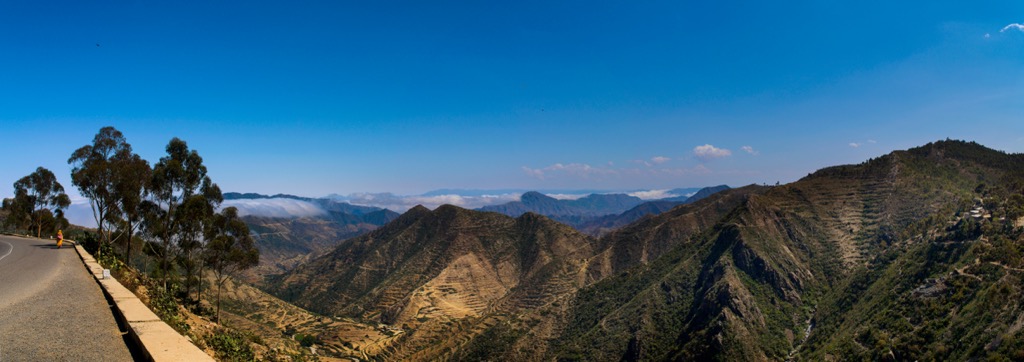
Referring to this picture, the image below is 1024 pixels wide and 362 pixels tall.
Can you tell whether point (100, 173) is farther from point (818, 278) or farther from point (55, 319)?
point (818, 278)

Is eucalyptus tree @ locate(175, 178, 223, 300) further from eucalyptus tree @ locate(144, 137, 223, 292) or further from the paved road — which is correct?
the paved road

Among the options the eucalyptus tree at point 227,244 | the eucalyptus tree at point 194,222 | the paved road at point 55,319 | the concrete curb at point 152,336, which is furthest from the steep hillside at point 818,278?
the eucalyptus tree at point 194,222

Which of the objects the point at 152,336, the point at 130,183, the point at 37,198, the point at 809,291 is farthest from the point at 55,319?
the point at 809,291

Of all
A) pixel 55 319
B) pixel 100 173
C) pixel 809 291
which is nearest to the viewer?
pixel 55 319

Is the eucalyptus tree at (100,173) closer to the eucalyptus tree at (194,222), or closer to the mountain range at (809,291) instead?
the eucalyptus tree at (194,222)

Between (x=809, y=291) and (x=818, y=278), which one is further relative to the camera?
(x=818, y=278)

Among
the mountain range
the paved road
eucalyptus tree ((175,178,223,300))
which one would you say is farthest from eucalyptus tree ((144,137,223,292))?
the mountain range

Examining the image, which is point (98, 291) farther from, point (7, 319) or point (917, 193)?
point (917, 193)
